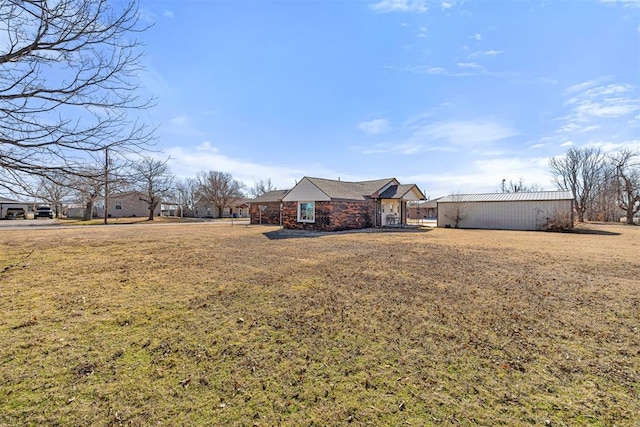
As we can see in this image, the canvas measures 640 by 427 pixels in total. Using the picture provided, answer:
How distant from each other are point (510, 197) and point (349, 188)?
12.4 metres

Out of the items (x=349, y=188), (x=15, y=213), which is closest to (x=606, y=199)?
(x=349, y=188)

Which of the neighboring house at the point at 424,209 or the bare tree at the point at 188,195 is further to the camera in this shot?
the bare tree at the point at 188,195

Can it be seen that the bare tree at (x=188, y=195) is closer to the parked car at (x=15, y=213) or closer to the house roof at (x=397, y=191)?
the parked car at (x=15, y=213)

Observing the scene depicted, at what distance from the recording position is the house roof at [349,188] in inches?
808

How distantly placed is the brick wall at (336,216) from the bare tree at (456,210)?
6827 mm

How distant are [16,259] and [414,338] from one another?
36.8ft

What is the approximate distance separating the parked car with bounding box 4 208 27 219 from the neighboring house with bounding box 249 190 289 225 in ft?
116

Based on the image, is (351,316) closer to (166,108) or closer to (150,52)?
(166,108)

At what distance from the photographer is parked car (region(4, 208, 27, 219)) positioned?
128 feet

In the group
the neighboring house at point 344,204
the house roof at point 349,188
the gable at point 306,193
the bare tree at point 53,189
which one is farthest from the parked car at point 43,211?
the house roof at point 349,188

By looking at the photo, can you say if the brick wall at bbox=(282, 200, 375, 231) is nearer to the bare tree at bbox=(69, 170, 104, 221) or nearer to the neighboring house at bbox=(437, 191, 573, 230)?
the neighboring house at bbox=(437, 191, 573, 230)

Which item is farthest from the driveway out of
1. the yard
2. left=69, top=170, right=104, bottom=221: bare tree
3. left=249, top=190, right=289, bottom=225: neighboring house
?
left=69, top=170, right=104, bottom=221: bare tree

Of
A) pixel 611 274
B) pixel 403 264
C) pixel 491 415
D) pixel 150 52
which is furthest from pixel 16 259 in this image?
pixel 611 274

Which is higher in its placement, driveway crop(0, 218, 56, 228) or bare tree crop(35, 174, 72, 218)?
bare tree crop(35, 174, 72, 218)
